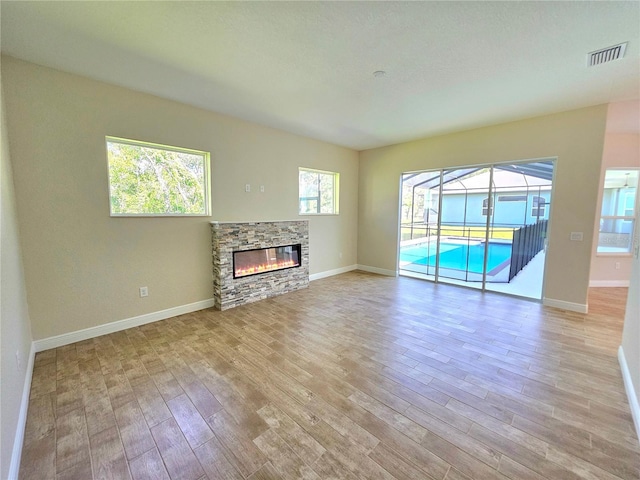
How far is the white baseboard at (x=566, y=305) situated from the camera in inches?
147

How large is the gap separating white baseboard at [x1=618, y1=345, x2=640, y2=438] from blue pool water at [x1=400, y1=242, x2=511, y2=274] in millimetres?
2536

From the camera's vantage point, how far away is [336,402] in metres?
1.95

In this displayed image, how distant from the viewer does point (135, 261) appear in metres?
3.23

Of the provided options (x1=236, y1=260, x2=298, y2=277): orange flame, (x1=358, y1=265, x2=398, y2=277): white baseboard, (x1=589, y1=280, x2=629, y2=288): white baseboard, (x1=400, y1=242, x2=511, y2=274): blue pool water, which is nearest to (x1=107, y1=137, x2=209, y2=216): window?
(x1=236, y1=260, x2=298, y2=277): orange flame

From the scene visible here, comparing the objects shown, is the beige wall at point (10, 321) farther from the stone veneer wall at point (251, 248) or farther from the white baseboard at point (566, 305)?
the white baseboard at point (566, 305)

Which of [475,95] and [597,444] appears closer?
[597,444]

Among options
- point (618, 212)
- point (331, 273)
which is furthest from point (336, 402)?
point (618, 212)

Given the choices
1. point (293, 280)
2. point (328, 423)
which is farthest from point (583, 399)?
point (293, 280)

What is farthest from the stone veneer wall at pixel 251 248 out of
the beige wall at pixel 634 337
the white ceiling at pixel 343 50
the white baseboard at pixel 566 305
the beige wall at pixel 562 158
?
the beige wall at pixel 634 337

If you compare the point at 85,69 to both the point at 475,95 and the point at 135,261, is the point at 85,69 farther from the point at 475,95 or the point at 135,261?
the point at 475,95

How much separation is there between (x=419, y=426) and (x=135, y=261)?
11.4ft

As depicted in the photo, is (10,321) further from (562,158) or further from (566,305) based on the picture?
(562,158)

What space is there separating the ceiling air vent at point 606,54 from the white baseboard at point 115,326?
5167 mm

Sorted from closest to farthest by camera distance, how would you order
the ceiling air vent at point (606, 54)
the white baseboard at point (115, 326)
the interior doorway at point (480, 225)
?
the ceiling air vent at point (606, 54)
the white baseboard at point (115, 326)
the interior doorway at point (480, 225)
